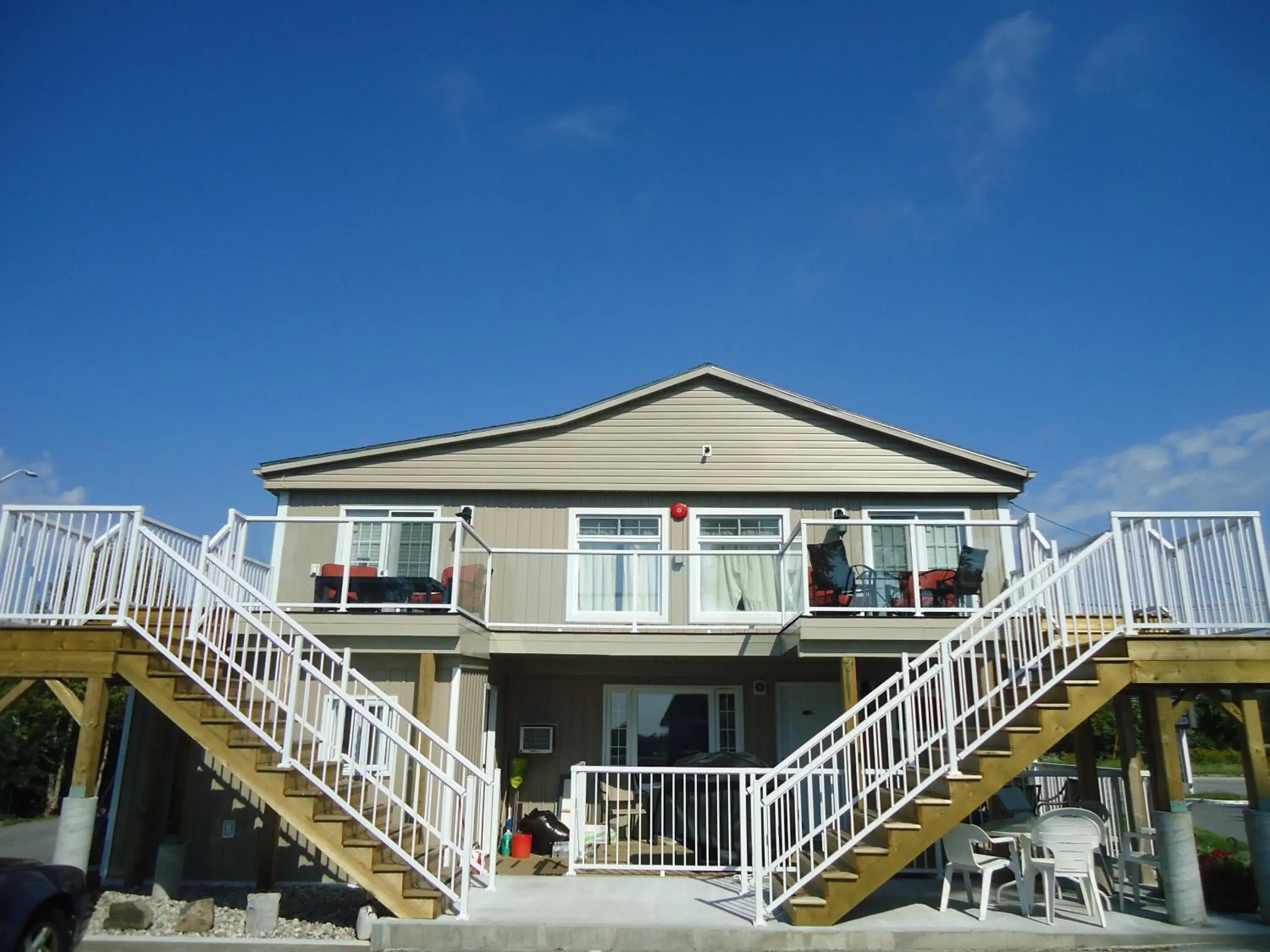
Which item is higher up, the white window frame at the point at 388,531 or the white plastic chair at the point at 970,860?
the white window frame at the point at 388,531

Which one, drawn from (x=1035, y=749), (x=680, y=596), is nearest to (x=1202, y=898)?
(x=1035, y=749)

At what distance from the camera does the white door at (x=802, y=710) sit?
12.0 meters

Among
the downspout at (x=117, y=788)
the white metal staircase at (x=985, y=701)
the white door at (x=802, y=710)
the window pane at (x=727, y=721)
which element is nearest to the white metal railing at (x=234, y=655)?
the downspout at (x=117, y=788)

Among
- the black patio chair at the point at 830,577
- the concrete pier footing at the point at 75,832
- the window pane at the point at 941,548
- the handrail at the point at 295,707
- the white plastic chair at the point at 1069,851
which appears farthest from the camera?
the window pane at the point at 941,548

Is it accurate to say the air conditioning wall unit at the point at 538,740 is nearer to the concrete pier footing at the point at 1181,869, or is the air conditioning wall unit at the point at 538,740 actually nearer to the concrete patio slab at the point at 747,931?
the concrete patio slab at the point at 747,931

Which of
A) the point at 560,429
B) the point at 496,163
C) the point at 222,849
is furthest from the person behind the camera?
the point at 496,163

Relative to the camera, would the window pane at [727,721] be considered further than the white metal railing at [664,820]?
Yes

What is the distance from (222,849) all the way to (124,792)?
1.37 meters

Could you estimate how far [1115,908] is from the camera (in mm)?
8078

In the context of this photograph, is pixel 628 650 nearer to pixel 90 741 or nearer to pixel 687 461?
pixel 687 461

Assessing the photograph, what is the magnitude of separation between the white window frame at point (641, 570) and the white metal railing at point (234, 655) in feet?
11.3

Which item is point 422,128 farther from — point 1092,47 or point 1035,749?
point 1035,749

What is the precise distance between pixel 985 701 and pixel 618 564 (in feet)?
17.8

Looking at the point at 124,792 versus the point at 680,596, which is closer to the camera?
the point at 124,792
